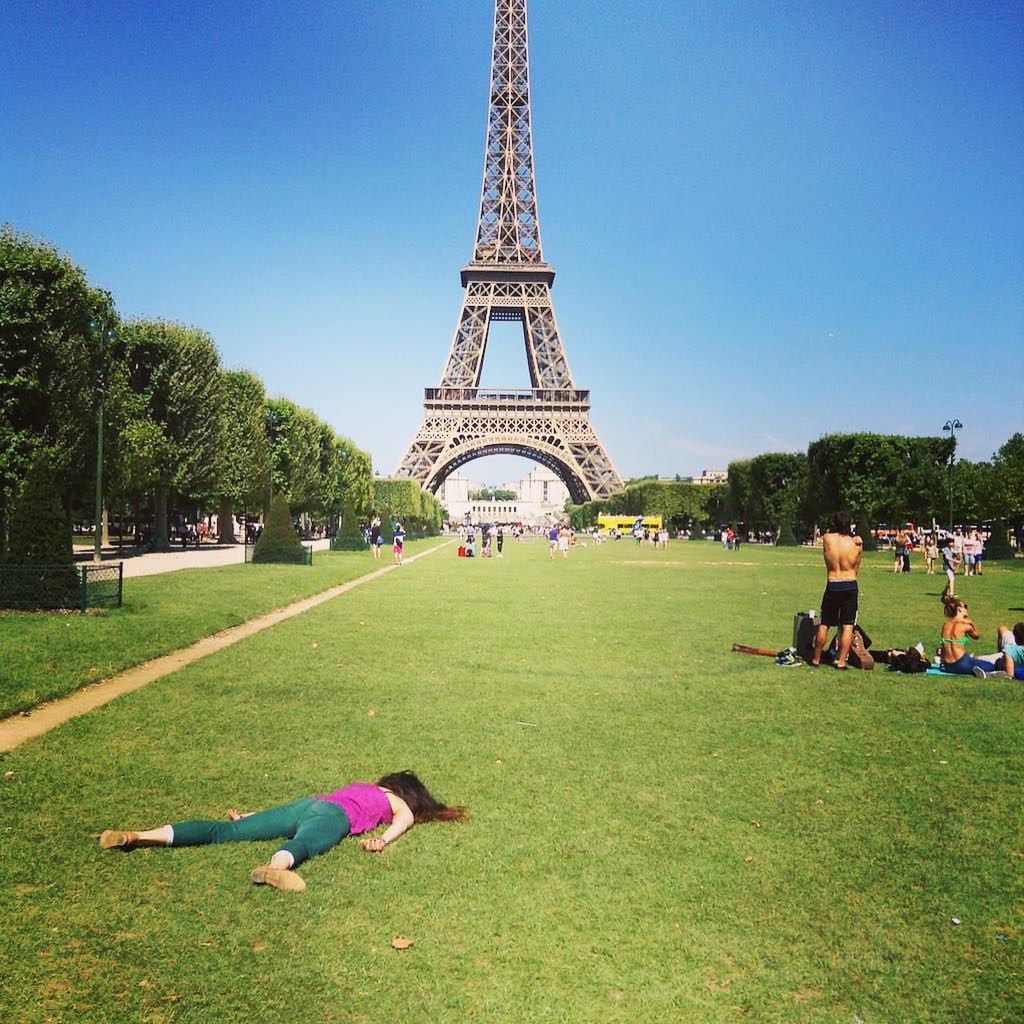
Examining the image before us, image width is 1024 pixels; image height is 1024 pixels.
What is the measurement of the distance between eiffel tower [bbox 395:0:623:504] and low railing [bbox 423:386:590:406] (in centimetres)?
9

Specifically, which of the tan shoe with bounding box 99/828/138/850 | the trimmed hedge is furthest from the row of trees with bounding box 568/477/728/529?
the tan shoe with bounding box 99/828/138/850

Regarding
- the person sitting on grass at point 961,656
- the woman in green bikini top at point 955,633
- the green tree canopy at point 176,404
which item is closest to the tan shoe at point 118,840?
the person sitting on grass at point 961,656

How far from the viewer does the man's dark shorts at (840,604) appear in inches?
423

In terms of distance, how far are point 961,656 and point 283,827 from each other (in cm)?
869

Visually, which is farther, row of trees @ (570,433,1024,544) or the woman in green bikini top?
row of trees @ (570,433,1024,544)

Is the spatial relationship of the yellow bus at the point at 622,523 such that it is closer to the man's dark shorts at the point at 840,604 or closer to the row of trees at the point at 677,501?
the row of trees at the point at 677,501

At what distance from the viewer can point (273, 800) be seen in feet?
Answer: 18.1

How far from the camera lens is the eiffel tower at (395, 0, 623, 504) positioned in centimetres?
8288

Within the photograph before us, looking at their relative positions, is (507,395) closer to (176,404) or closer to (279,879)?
(176,404)

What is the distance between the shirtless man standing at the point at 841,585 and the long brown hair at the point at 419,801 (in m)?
6.80

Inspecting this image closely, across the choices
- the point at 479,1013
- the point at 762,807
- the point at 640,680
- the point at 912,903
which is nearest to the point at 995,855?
the point at 912,903

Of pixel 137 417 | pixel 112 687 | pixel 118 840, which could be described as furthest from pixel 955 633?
pixel 137 417

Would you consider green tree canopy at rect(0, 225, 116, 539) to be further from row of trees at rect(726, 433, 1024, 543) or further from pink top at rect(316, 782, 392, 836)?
row of trees at rect(726, 433, 1024, 543)

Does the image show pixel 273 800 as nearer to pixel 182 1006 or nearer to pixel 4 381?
pixel 182 1006
